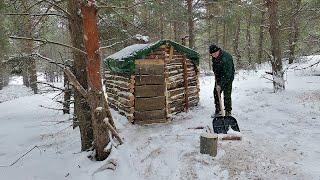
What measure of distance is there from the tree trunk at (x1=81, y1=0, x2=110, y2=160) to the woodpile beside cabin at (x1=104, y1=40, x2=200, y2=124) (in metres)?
3.22

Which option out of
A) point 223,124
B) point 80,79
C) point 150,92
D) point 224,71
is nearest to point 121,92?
point 150,92

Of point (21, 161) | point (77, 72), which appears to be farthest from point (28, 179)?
point (77, 72)

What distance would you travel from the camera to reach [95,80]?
6.78m

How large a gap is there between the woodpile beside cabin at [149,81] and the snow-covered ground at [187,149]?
0.51 m

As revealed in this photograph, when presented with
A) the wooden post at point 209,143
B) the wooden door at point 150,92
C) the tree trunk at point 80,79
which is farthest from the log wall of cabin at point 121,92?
the wooden post at point 209,143

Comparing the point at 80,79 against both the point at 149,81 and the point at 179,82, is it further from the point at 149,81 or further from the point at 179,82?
the point at 179,82

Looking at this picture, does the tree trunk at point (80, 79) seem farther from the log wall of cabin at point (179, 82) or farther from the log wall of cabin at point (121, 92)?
the log wall of cabin at point (179, 82)

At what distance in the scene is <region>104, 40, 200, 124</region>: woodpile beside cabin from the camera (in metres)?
10.4

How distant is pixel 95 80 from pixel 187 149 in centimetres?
258

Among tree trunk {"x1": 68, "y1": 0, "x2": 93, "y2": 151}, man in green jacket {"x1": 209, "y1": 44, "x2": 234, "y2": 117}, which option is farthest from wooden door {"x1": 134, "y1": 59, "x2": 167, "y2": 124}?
tree trunk {"x1": 68, "y1": 0, "x2": 93, "y2": 151}

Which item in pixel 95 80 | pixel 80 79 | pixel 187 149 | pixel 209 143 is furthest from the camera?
pixel 80 79

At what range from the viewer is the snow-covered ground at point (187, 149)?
668 cm

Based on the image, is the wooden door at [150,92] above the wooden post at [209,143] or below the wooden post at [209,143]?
above

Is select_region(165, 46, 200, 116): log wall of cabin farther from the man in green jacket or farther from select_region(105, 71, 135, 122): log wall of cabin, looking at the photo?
the man in green jacket
